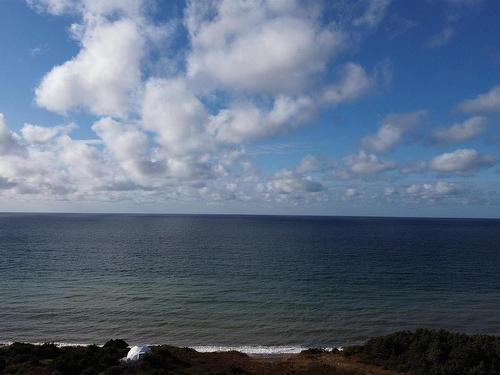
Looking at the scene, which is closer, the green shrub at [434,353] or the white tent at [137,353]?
the green shrub at [434,353]

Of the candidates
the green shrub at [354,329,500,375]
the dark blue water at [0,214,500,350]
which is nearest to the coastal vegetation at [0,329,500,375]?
the green shrub at [354,329,500,375]

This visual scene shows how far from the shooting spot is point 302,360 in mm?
26734

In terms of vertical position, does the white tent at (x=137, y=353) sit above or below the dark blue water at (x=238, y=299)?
above

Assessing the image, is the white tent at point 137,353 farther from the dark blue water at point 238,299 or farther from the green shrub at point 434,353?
the green shrub at point 434,353

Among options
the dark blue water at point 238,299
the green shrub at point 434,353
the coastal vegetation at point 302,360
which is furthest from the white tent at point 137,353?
the green shrub at point 434,353

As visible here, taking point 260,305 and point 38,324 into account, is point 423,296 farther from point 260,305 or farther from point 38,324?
point 38,324

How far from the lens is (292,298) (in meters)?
48.5

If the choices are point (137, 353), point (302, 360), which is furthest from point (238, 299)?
point (137, 353)

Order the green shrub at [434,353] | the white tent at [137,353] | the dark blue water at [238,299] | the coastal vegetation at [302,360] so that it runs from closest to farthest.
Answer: the coastal vegetation at [302,360] < the green shrub at [434,353] < the white tent at [137,353] < the dark blue water at [238,299]

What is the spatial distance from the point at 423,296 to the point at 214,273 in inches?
1338

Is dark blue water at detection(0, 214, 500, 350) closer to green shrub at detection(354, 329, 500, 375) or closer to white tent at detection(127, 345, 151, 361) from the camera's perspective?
green shrub at detection(354, 329, 500, 375)

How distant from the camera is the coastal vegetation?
22.1 metres

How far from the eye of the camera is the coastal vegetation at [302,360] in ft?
72.6

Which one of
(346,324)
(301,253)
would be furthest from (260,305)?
(301,253)
